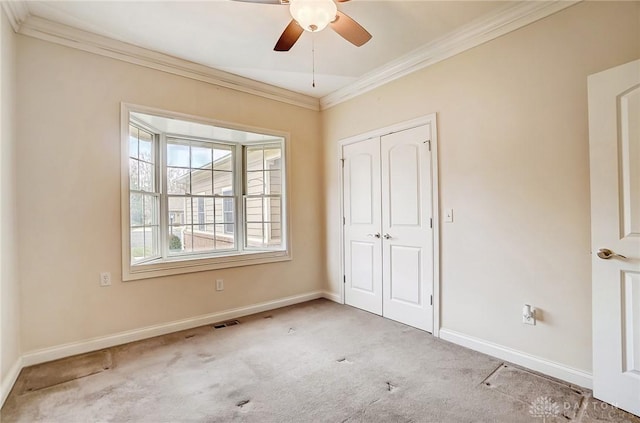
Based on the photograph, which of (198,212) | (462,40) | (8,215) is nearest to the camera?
(8,215)

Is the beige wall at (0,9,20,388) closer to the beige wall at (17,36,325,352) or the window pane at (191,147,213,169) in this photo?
the beige wall at (17,36,325,352)

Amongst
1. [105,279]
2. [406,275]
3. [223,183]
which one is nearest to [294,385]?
[406,275]

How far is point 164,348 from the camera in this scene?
276 cm

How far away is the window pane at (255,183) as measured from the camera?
4109 mm

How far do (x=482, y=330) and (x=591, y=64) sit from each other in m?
2.14

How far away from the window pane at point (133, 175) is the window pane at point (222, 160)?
948mm

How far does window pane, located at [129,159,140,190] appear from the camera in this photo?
304 cm

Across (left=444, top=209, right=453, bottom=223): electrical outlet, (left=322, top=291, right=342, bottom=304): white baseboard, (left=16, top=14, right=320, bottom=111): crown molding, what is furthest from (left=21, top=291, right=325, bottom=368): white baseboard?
(left=16, top=14, right=320, bottom=111): crown molding

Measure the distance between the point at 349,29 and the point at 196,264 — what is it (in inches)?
105

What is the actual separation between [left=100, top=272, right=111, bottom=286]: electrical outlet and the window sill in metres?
0.11

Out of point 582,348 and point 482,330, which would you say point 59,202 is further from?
point 582,348

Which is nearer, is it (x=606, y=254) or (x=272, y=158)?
(x=606, y=254)

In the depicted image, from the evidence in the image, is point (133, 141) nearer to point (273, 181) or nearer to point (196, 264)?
point (196, 264)

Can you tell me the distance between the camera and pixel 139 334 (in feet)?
9.63
